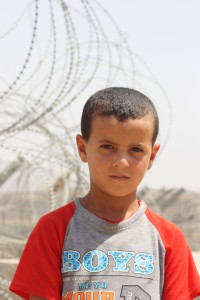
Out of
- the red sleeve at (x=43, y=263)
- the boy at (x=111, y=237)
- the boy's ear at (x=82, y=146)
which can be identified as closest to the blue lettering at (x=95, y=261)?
the boy at (x=111, y=237)

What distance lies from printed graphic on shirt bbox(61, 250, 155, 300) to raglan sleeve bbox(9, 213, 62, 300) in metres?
0.03

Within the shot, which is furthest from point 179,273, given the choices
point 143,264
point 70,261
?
point 70,261

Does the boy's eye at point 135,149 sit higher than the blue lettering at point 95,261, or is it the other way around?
the boy's eye at point 135,149

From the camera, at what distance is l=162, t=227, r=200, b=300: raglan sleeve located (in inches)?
123

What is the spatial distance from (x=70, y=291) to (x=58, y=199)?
493cm

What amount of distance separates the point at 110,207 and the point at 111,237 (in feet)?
0.46

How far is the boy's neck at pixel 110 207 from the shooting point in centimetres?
319

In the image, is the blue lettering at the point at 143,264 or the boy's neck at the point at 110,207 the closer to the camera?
the blue lettering at the point at 143,264

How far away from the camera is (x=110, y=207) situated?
10.5 feet

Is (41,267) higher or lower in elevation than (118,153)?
lower

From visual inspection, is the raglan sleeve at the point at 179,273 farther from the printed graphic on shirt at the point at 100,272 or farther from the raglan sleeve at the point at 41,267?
the raglan sleeve at the point at 41,267

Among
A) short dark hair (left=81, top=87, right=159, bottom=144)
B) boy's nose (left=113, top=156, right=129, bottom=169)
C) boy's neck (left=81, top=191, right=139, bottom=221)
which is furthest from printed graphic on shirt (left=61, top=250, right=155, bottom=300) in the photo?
short dark hair (left=81, top=87, right=159, bottom=144)

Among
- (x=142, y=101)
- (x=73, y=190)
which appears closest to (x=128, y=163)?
(x=142, y=101)

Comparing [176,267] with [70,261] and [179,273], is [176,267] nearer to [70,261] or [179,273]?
[179,273]
